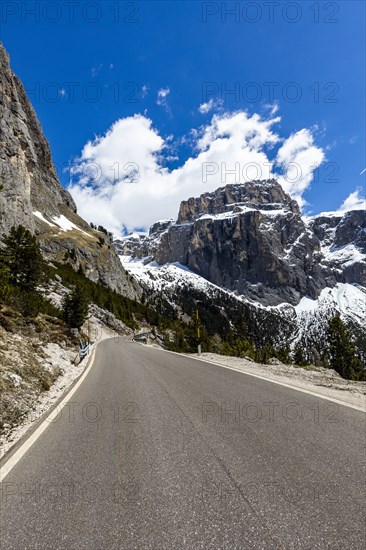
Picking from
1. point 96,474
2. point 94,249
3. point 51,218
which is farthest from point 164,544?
point 51,218

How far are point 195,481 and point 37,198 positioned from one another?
175 meters

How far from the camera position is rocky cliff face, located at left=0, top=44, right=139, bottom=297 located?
107125mm

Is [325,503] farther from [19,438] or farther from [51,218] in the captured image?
[51,218]

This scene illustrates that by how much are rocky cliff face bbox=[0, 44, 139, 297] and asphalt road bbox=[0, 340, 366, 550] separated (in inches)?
3895

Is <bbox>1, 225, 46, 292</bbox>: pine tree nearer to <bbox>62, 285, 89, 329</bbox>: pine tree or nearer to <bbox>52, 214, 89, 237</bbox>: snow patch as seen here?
<bbox>62, 285, 89, 329</bbox>: pine tree

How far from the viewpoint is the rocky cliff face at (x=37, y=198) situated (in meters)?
107

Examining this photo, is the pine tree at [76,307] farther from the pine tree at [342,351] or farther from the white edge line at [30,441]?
the pine tree at [342,351]

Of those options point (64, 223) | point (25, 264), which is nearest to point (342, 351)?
point (25, 264)

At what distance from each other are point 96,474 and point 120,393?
17.6ft

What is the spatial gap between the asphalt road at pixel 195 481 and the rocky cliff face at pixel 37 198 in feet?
325

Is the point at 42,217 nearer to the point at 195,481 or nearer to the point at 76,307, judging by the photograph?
the point at 76,307

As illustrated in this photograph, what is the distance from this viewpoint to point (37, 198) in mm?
155125

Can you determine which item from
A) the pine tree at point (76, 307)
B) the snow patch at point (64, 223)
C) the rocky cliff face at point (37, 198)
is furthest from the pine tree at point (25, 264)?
the snow patch at point (64, 223)

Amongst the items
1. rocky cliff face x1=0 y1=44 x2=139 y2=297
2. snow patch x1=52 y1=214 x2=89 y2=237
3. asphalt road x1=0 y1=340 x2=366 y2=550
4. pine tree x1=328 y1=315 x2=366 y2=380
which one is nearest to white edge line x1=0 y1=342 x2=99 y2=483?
asphalt road x1=0 y1=340 x2=366 y2=550
